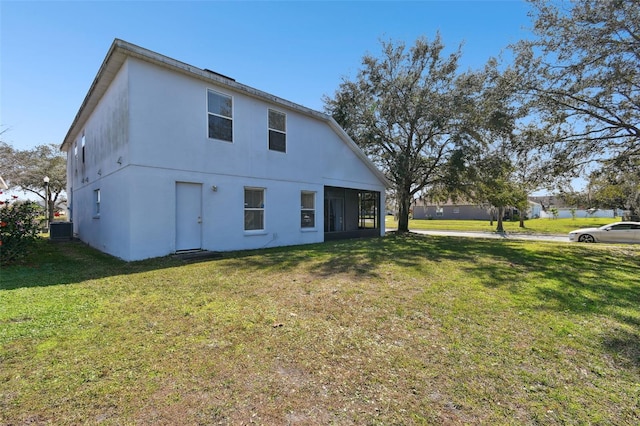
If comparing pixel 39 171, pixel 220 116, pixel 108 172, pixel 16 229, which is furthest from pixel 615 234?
pixel 39 171

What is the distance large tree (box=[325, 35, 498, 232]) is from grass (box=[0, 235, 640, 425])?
11.7m

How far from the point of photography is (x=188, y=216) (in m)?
8.95

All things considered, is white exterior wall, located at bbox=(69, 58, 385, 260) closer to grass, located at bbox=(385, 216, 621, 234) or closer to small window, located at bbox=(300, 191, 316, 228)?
small window, located at bbox=(300, 191, 316, 228)

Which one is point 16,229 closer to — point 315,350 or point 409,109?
point 315,350

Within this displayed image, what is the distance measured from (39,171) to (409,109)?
32.1 m

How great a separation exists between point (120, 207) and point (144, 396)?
301 inches

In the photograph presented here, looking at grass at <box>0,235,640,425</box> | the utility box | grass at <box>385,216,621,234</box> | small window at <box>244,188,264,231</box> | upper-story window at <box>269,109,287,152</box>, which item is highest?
upper-story window at <box>269,109,287,152</box>

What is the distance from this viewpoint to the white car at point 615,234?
15.9 m

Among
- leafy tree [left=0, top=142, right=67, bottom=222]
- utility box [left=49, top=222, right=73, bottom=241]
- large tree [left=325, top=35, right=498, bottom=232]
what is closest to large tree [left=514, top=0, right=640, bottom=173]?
large tree [left=325, top=35, right=498, bottom=232]

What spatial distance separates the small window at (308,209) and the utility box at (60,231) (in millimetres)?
11653

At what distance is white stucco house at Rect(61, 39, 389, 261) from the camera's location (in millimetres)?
7957

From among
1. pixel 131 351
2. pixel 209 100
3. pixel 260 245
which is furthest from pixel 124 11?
pixel 131 351

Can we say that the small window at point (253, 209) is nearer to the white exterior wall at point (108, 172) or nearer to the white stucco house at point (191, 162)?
the white stucco house at point (191, 162)

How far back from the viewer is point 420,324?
3863 mm
